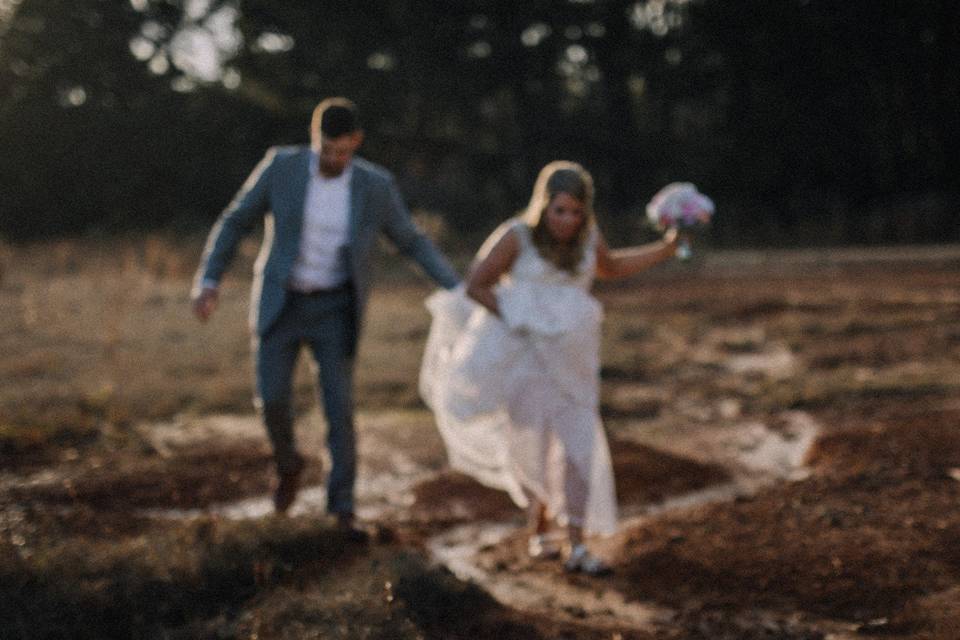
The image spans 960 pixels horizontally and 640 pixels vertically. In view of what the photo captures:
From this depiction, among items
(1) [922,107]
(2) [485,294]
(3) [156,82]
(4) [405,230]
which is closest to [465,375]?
(2) [485,294]

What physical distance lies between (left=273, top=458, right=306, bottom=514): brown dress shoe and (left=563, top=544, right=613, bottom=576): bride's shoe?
56.2 inches

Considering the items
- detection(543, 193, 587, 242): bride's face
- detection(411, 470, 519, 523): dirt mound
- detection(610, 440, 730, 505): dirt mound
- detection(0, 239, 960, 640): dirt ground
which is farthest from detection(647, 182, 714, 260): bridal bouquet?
detection(411, 470, 519, 523): dirt mound

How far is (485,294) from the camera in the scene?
5590mm

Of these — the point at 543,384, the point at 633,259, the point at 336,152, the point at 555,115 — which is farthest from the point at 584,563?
the point at 555,115

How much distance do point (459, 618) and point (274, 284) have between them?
192 centimetres

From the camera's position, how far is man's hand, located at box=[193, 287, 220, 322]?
563 cm

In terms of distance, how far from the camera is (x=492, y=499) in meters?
6.81

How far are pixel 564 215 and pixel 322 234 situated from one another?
1.16 m

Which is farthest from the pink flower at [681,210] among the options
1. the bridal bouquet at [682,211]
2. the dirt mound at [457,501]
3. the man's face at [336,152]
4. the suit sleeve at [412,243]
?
the dirt mound at [457,501]

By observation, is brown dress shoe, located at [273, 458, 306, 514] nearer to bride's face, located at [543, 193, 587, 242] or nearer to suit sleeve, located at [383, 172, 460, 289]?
suit sleeve, located at [383, 172, 460, 289]

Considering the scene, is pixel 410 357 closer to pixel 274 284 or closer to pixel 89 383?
pixel 89 383

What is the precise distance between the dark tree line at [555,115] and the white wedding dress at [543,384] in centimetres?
1914

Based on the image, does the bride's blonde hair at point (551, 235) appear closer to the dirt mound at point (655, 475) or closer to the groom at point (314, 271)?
the groom at point (314, 271)

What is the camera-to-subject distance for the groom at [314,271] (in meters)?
5.64
